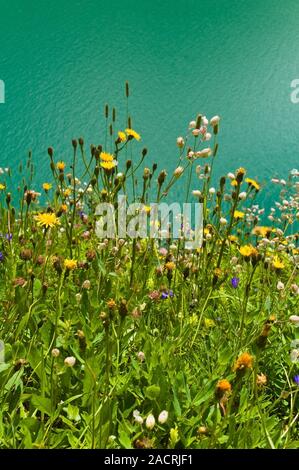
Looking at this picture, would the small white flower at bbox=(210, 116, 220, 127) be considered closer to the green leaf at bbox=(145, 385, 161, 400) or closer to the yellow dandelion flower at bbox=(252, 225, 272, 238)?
the yellow dandelion flower at bbox=(252, 225, 272, 238)

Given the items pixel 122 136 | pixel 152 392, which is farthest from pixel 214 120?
pixel 152 392

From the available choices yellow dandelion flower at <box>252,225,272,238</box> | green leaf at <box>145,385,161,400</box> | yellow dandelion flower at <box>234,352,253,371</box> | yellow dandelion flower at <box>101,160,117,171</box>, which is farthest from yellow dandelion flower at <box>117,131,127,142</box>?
yellow dandelion flower at <box>234,352,253,371</box>

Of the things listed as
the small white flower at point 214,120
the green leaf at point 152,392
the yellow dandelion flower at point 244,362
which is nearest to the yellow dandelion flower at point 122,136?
the small white flower at point 214,120

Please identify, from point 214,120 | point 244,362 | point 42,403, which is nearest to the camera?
point 244,362

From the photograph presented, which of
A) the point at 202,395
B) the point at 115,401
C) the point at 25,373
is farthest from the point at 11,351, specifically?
the point at 202,395

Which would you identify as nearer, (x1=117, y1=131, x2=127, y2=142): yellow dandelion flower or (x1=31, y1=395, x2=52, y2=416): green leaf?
(x1=31, y1=395, x2=52, y2=416): green leaf

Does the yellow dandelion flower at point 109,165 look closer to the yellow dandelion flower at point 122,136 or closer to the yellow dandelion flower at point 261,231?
the yellow dandelion flower at point 122,136

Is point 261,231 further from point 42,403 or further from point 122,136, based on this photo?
point 42,403

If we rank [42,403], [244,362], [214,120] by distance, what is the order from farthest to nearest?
[214,120], [42,403], [244,362]

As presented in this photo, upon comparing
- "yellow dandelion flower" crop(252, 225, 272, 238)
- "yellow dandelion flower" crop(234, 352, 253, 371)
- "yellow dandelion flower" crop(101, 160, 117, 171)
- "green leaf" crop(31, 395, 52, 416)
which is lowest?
"green leaf" crop(31, 395, 52, 416)

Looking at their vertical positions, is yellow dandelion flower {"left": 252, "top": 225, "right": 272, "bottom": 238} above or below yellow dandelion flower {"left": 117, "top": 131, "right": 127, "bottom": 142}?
below

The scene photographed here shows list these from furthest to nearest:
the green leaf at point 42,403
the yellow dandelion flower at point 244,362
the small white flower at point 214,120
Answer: the small white flower at point 214,120
the green leaf at point 42,403
the yellow dandelion flower at point 244,362
